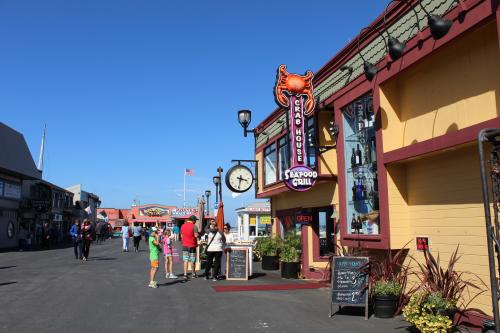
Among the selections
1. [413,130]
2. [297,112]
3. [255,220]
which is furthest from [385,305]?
[255,220]

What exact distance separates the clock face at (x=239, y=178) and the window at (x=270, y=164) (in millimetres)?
1321

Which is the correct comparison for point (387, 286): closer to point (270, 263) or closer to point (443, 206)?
point (443, 206)

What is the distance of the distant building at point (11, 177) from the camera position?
32.8 metres

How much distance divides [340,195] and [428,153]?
12.7ft

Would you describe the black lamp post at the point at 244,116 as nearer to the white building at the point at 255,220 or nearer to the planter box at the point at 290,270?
the planter box at the point at 290,270

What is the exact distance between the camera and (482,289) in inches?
287

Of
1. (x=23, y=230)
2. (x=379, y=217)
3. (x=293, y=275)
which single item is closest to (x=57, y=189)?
(x=23, y=230)

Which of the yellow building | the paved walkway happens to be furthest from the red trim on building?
the paved walkway

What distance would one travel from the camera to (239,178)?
17672 mm

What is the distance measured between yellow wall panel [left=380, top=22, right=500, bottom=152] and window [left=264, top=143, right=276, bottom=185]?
9.05 m

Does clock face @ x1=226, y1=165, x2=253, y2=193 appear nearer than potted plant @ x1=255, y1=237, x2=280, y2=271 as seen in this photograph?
No

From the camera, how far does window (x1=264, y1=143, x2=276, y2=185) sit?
1886cm

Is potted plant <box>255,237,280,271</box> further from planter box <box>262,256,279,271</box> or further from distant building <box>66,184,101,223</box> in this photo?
distant building <box>66,184,101,223</box>

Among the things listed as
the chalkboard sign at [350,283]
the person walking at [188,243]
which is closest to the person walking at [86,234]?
the person walking at [188,243]
